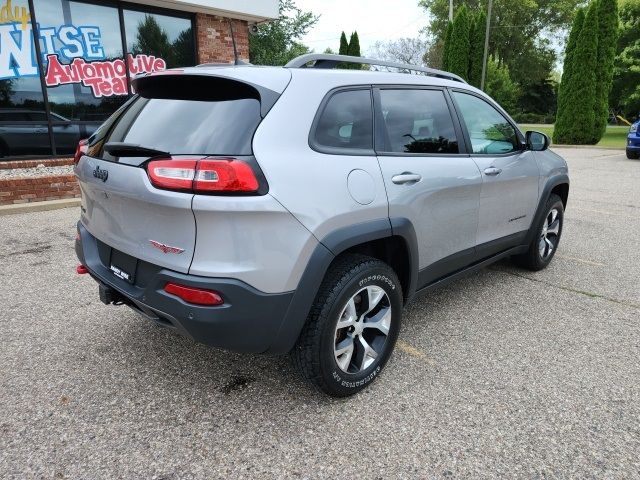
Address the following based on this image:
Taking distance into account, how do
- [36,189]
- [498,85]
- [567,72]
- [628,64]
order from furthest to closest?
[498,85]
[628,64]
[567,72]
[36,189]

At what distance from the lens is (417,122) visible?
2.93 metres

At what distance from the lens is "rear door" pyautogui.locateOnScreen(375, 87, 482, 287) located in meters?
2.63

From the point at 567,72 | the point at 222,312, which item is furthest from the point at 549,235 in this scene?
the point at 567,72

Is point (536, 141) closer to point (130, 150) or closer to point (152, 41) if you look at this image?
point (130, 150)

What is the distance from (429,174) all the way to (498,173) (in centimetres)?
95

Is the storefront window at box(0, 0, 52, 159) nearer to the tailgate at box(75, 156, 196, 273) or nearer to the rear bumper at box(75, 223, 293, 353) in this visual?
the tailgate at box(75, 156, 196, 273)

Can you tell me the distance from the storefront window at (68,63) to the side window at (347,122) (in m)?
8.30

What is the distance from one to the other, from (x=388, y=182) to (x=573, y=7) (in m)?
49.9

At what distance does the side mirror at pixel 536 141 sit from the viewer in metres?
3.99

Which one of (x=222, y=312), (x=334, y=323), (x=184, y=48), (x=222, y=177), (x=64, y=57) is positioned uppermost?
(x=184, y=48)

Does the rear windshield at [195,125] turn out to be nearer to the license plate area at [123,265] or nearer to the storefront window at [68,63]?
the license plate area at [123,265]

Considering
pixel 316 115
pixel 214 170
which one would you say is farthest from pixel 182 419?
pixel 316 115

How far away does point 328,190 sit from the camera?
2.21m

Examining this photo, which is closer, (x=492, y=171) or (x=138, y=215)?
(x=138, y=215)
